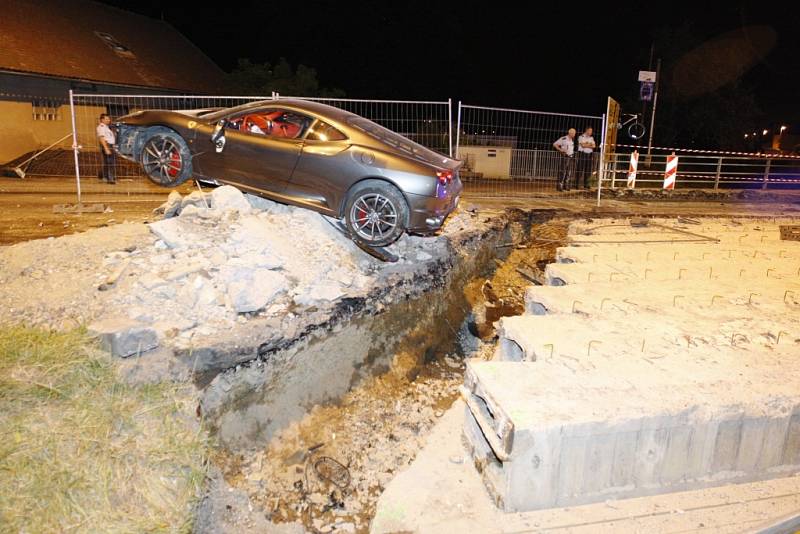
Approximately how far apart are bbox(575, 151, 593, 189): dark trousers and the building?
1529 centimetres

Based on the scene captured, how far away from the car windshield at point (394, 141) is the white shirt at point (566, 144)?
779 cm

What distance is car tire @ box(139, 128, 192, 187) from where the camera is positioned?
280 inches

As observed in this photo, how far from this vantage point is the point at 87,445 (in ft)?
11.9

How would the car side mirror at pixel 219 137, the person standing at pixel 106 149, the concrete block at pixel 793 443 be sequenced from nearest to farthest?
1. the concrete block at pixel 793 443
2. the car side mirror at pixel 219 137
3. the person standing at pixel 106 149

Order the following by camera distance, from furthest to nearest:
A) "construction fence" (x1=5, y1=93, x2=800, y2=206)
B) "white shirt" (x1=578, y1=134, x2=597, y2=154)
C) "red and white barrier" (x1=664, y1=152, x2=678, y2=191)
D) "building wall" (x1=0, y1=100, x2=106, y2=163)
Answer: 1. "building wall" (x1=0, y1=100, x2=106, y2=163)
2. "red and white barrier" (x1=664, y1=152, x2=678, y2=191)
3. "white shirt" (x1=578, y1=134, x2=597, y2=154)
4. "construction fence" (x1=5, y1=93, x2=800, y2=206)

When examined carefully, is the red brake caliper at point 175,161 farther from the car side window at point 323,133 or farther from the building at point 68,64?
the building at point 68,64

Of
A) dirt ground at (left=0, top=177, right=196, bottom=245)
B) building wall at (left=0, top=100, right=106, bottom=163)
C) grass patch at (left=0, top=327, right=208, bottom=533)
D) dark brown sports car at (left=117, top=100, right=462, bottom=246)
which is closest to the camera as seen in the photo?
grass patch at (left=0, top=327, right=208, bottom=533)

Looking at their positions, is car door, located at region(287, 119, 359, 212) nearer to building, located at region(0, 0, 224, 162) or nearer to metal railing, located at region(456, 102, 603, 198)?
metal railing, located at region(456, 102, 603, 198)

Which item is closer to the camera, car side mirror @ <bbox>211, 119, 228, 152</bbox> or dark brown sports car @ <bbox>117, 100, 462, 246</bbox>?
dark brown sports car @ <bbox>117, 100, 462, 246</bbox>

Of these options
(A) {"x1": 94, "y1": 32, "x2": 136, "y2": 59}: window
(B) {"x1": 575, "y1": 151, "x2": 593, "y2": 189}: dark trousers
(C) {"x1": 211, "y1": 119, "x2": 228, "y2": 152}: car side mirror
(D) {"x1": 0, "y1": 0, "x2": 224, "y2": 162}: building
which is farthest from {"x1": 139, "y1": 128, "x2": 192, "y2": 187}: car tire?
(A) {"x1": 94, "y1": 32, "x2": 136, "y2": 59}: window

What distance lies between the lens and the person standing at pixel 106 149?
11.8 metres

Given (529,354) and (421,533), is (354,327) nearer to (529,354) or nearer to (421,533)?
(529,354)

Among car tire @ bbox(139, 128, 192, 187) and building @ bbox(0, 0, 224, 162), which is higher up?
building @ bbox(0, 0, 224, 162)

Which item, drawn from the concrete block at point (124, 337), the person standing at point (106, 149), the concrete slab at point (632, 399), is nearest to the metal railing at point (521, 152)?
the person standing at point (106, 149)
